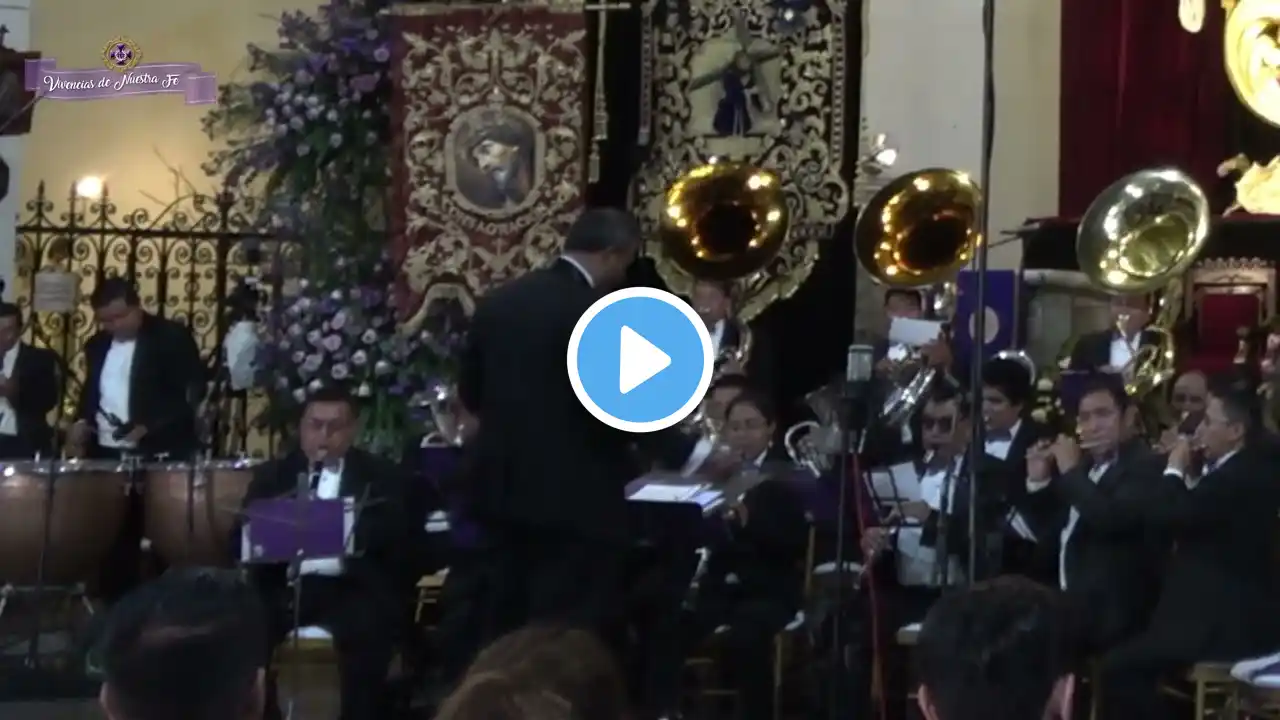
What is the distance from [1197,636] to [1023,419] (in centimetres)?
129

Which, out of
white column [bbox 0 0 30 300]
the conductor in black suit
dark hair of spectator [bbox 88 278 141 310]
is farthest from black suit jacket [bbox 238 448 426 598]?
white column [bbox 0 0 30 300]

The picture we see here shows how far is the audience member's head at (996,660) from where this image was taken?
2.22 metres

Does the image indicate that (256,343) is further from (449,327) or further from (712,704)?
(712,704)

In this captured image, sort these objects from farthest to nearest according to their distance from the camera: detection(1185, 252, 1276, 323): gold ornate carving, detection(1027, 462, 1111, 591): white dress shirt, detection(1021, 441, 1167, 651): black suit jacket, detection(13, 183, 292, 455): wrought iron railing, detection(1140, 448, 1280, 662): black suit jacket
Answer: detection(13, 183, 292, 455): wrought iron railing, detection(1185, 252, 1276, 323): gold ornate carving, detection(1027, 462, 1111, 591): white dress shirt, detection(1021, 441, 1167, 651): black suit jacket, detection(1140, 448, 1280, 662): black suit jacket

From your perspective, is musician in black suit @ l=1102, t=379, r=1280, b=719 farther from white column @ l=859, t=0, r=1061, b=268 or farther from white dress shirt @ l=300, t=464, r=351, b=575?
white column @ l=859, t=0, r=1061, b=268

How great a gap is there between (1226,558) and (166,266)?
22.2 ft

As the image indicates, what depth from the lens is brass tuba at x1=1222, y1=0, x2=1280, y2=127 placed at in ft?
32.7

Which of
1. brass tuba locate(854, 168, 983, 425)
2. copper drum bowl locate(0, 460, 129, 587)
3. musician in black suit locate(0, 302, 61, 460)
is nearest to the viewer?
copper drum bowl locate(0, 460, 129, 587)

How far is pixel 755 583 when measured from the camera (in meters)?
5.98

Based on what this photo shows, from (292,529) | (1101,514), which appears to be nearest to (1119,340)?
(1101,514)

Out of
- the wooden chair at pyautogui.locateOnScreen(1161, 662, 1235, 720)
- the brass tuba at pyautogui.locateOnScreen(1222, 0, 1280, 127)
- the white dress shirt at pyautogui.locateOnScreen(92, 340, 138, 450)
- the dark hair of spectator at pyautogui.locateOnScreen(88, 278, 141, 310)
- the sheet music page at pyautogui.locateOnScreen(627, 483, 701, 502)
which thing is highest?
the brass tuba at pyautogui.locateOnScreen(1222, 0, 1280, 127)

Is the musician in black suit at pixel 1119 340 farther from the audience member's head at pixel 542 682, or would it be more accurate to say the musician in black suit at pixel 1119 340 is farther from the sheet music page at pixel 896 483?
the audience member's head at pixel 542 682

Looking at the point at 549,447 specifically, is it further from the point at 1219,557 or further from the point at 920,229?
the point at 920,229

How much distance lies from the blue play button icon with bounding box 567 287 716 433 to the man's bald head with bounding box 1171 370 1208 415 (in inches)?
87.2
